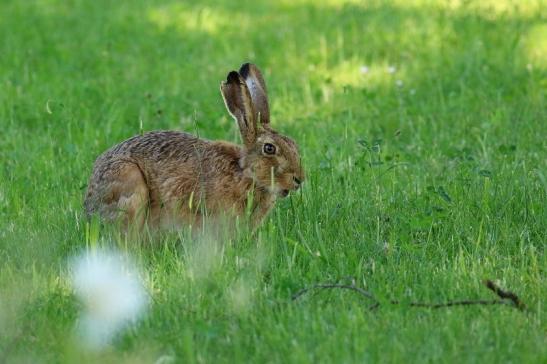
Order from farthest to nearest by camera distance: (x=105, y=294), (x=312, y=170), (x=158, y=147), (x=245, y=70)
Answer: (x=312, y=170) < (x=245, y=70) < (x=158, y=147) < (x=105, y=294)

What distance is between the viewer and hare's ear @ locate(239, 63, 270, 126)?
6.08 m

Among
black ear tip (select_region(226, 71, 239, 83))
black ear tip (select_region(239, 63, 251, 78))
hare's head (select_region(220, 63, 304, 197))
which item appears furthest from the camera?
black ear tip (select_region(239, 63, 251, 78))

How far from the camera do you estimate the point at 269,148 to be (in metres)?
5.77

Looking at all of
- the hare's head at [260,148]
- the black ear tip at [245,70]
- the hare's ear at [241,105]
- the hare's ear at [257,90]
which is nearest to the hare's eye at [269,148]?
the hare's head at [260,148]

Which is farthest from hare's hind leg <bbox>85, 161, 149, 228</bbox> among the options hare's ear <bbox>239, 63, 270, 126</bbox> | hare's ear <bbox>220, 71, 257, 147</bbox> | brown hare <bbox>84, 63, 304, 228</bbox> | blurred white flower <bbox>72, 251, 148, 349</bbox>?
hare's ear <bbox>239, 63, 270, 126</bbox>

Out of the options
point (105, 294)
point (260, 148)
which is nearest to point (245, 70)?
point (260, 148)

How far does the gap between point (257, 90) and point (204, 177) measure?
593 mm

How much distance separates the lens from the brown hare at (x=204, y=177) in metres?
5.77

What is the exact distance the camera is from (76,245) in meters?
5.57

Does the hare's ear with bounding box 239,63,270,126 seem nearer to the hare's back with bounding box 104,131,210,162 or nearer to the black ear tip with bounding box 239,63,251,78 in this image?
the black ear tip with bounding box 239,63,251,78

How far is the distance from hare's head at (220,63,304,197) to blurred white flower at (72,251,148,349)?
3.17 ft

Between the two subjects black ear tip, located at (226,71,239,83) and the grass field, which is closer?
the grass field

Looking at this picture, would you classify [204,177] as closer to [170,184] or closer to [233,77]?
[170,184]

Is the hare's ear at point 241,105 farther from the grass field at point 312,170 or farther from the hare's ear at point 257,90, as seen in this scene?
the grass field at point 312,170
